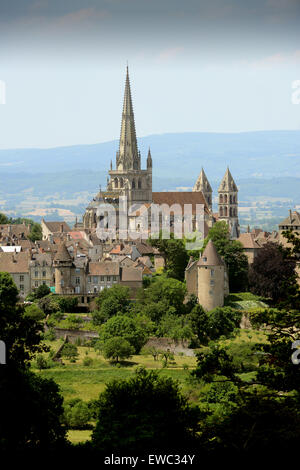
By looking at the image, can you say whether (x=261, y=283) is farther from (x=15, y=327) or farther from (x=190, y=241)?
(x=15, y=327)

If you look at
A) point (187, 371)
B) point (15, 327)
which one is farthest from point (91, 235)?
point (15, 327)

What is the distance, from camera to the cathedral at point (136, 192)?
95594 millimetres

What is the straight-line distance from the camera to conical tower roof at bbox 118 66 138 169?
108000mm

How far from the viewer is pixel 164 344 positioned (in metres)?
49.9

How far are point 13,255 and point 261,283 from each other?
57.3ft

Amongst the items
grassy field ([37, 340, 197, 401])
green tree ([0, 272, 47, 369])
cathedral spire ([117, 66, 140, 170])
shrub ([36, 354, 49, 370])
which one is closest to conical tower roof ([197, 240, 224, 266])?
grassy field ([37, 340, 197, 401])

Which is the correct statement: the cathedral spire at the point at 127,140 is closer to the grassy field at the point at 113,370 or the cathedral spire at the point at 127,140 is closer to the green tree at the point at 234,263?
the green tree at the point at 234,263

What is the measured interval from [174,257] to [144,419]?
35.3m

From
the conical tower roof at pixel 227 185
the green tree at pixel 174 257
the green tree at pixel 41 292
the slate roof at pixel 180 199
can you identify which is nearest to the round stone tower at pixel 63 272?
the green tree at pixel 41 292

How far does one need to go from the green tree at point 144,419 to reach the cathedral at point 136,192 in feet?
201

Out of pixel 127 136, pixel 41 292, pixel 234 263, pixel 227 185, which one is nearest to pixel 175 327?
pixel 41 292

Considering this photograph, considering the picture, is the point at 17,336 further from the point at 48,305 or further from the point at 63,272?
the point at 63,272

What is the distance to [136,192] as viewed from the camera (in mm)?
104312

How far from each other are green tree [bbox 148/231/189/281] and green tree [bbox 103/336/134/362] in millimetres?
12870
